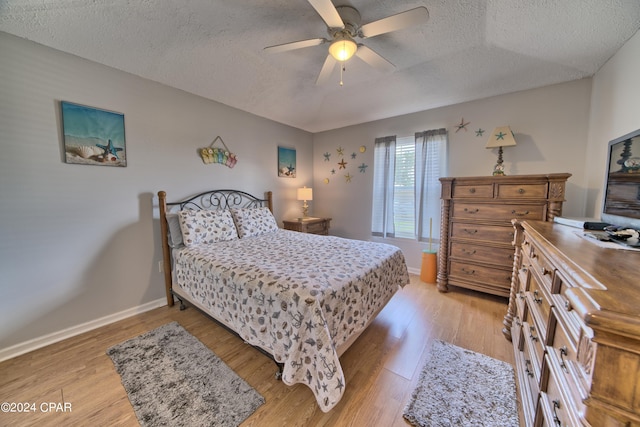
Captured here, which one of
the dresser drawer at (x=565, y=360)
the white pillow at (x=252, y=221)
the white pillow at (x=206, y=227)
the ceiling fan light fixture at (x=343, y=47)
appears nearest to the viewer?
the dresser drawer at (x=565, y=360)

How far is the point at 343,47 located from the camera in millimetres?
1711

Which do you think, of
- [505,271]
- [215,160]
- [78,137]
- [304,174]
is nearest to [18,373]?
[78,137]

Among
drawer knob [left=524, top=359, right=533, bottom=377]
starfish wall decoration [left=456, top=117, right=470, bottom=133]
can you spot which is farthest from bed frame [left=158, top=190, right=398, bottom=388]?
starfish wall decoration [left=456, top=117, right=470, bottom=133]

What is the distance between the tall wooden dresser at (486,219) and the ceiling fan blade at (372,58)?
59.0 inches

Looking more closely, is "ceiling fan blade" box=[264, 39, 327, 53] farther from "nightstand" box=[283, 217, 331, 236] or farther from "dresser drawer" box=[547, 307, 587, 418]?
"nightstand" box=[283, 217, 331, 236]

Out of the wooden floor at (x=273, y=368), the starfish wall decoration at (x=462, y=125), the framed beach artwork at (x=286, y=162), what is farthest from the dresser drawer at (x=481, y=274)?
the framed beach artwork at (x=286, y=162)

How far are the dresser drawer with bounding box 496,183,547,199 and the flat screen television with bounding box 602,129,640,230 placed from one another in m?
0.77

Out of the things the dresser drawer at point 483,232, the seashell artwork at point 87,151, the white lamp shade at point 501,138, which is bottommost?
the dresser drawer at point 483,232

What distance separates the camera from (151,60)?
224cm

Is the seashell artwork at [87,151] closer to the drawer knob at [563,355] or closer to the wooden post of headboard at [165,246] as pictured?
the wooden post of headboard at [165,246]

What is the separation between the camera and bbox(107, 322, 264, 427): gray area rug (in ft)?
4.41

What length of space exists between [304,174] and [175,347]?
3274 millimetres

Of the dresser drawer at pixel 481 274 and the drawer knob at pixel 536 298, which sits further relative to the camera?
the dresser drawer at pixel 481 274

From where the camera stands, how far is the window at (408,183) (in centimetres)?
330
